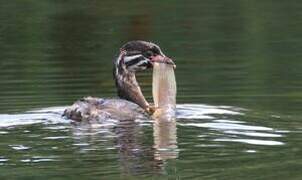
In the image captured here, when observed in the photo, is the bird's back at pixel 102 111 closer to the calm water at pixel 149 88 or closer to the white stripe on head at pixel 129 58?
A: the calm water at pixel 149 88

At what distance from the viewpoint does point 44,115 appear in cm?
1324

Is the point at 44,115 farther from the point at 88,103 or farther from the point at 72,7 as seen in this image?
the point at 72,7

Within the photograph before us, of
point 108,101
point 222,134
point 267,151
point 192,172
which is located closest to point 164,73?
point 108,101

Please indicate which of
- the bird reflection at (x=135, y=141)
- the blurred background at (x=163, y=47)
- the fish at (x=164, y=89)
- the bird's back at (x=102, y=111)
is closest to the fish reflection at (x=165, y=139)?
the bird reflection at (x=135, y=141)

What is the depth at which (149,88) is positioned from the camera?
16.4 meters

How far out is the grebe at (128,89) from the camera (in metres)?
12.8

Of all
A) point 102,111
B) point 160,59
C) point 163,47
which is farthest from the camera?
point 163,47

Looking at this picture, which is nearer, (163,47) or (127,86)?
(127,86)

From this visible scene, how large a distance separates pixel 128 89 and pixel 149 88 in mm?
2674

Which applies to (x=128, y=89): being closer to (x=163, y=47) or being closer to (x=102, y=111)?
(x=102, y=111)

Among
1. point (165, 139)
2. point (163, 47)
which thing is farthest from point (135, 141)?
point (163, 47)

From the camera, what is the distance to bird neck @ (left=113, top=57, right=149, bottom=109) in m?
13.7

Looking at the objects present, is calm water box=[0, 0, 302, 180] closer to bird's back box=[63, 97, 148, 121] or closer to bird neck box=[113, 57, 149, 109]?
bird's back box=[63, 97, 148, 121]

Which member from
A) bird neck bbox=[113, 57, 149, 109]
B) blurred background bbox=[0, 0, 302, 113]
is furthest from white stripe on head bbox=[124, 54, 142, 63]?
blurred background bbox=[0, 0, 302, 113]
